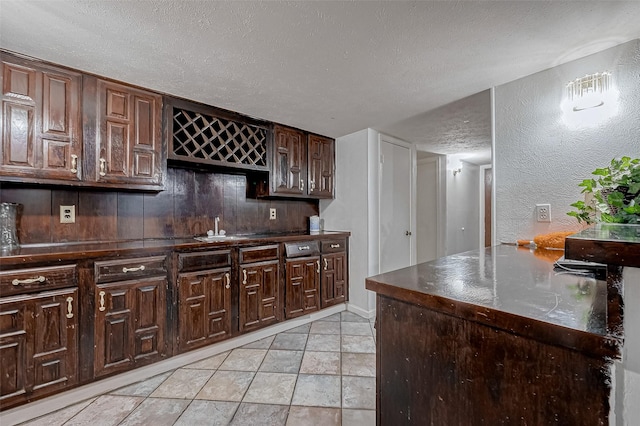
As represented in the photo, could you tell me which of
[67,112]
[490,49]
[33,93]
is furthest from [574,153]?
[33,93]

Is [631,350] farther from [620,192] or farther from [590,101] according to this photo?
[590,101]

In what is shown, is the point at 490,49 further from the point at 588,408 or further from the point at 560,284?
the point at 588,408

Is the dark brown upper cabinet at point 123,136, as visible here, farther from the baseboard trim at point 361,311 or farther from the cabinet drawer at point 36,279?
the baseboard trim at point 361,311

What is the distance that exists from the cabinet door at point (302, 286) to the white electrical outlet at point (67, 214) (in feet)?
5.68

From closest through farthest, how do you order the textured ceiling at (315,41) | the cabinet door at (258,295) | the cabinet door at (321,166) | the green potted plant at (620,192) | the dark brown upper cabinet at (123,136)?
1. the green potted plant at (620,192)
2. the textured ceiling at (315,41)
3. the dark brown upper cabinet at (123,136)
4. the cabinet door at (258,295)
5. the cabinet door at (321,166)

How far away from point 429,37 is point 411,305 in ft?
4.68

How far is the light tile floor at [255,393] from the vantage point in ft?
5.10

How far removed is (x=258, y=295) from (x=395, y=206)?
6.55 ft

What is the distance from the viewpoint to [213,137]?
2449 mm

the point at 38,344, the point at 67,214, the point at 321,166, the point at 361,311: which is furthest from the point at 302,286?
the point at 67,214

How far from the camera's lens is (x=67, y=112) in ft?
5.79

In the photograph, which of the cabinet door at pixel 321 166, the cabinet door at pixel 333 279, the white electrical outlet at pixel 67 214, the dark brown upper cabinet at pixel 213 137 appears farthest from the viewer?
the cabinet door at pixel 321 166

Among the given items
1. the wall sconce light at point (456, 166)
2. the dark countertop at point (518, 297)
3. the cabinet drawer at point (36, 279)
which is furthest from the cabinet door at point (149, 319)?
the wall sconce light at point (456, 166)

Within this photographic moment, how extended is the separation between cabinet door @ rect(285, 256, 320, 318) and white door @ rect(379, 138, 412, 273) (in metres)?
0.85
